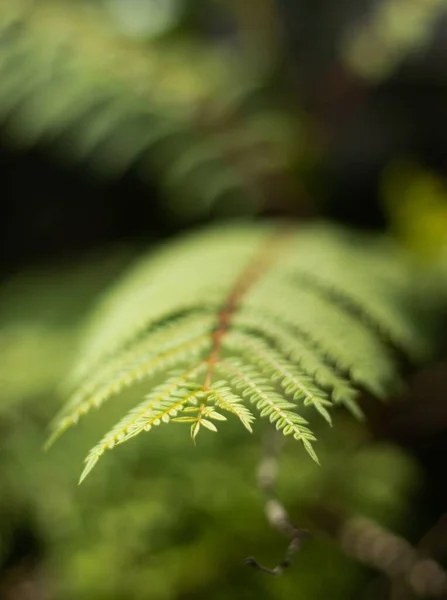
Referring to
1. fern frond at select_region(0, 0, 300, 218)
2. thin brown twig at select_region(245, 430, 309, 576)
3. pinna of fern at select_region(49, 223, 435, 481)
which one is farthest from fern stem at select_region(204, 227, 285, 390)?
fern frond at select_region(0, 0, 300, 218)

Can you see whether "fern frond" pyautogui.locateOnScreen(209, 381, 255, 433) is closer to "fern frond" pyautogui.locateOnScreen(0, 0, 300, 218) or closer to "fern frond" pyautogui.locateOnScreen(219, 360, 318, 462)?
"fern frond" pyautogui.locateOnScreen(219, 360, 318, 462)

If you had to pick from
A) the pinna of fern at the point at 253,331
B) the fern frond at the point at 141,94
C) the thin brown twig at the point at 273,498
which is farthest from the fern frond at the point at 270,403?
the fern frond at the point at 141,94

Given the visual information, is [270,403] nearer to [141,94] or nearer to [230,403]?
[230,403]

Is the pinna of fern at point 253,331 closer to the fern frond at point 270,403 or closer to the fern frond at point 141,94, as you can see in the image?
the fern frond at point 270,403

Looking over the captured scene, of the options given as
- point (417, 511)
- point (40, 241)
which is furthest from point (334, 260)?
point (40, 241)

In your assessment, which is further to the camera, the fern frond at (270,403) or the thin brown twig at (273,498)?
the thin brown twig at (273,498)

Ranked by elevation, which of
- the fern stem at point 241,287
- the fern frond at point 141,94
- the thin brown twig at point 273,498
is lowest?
the thin brown twig at point 273,498

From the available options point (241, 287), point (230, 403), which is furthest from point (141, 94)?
point (230, 403)

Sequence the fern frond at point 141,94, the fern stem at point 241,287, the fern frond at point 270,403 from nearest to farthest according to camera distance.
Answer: the fern frond at point 270,403 < the fern stem at point 241,287 < the fern frond at point 141,94
